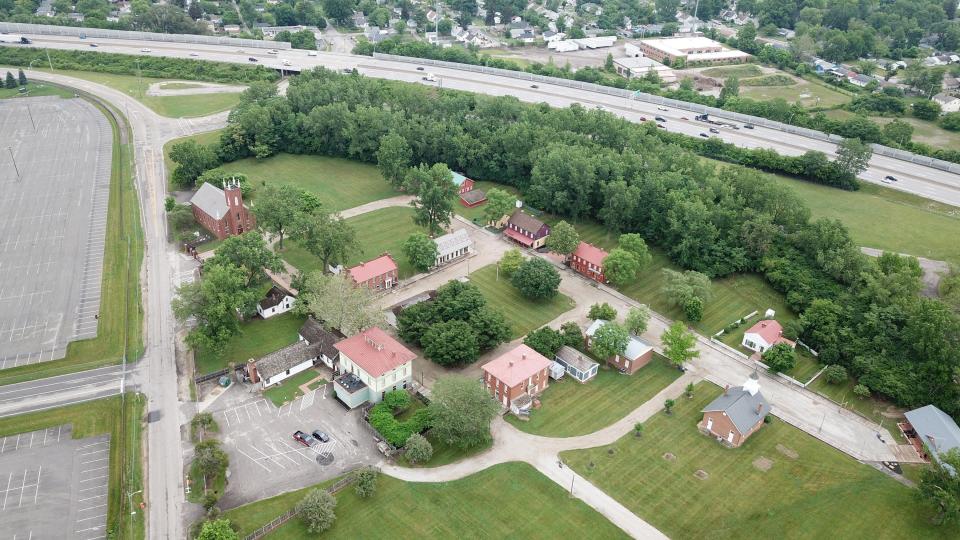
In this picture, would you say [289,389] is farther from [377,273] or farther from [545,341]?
[545,341]

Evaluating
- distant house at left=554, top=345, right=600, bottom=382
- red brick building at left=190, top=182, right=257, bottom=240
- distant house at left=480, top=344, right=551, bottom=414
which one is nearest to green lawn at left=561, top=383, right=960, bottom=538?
distant house at left=480, top=344, right=551, bottom=414

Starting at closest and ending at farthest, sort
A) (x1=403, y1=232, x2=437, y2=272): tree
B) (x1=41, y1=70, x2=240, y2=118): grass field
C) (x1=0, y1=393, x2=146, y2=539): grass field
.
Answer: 1. (x1=0, y1=393, x2=146, y2=539): grass field
2. (x1=403, y1=232, x2=437, y2=272): tree
3. (x1=41, y1=70, x2=240, y2=118): grass field

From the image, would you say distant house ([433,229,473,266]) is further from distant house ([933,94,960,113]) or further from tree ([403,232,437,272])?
distant house ([933,94,960,113])

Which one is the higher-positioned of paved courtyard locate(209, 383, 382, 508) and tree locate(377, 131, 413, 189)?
tree locate(377, 131, 413, 189)

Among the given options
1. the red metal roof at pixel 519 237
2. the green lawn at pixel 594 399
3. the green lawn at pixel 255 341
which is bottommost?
the green lawn at pixel 594 399

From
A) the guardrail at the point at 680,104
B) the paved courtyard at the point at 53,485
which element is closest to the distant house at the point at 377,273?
the paved courtyard at the point at 53,485

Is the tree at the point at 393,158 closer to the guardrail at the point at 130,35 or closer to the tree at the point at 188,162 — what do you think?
the tree at the point at 188,162

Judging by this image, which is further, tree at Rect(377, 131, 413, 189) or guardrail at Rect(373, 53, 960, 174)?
guardrail at Rect(373, 53, 960, 174)
